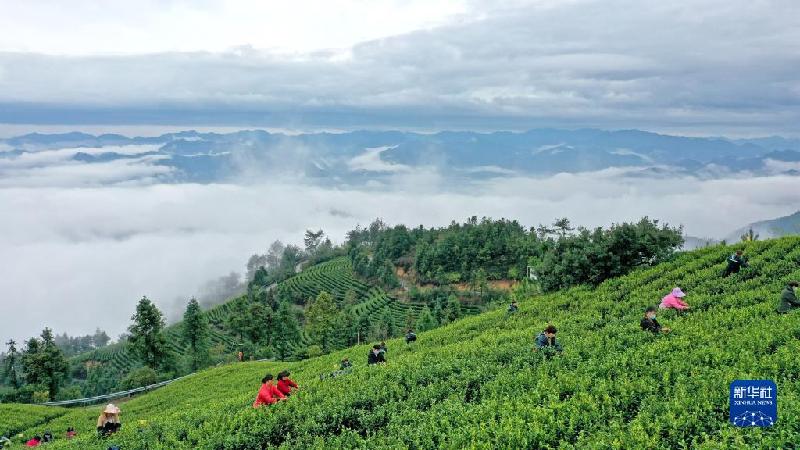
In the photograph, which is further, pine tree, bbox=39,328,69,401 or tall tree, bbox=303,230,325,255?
tall tree, bbox=303,230,325,255

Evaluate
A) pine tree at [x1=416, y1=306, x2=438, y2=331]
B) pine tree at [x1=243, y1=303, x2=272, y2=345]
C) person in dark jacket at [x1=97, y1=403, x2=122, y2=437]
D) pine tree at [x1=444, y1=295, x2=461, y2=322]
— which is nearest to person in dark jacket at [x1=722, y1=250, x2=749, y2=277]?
person in dark jacket at [x1=97, y1=403, x2=122, y2=437]

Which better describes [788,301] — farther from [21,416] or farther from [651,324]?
[21,416]

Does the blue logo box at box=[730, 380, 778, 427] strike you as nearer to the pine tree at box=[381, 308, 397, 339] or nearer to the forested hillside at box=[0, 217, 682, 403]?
the forested hillside at box=[0, 217, 682, 403]

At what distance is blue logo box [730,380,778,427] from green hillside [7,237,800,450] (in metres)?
0.48

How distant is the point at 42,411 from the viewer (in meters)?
33.6

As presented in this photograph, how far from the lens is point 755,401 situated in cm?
805

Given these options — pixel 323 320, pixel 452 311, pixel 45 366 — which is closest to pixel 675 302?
pixel 323 320

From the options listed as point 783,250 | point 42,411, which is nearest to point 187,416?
point 42,411

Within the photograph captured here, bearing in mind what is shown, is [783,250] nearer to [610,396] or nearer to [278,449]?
[610,396]

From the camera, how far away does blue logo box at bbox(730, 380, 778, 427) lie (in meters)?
7.99

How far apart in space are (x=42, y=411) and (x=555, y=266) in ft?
113

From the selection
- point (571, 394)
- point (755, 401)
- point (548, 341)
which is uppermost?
point (755, 401)

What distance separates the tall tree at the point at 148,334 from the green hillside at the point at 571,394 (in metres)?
37.1

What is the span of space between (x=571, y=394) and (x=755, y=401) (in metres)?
5.25
